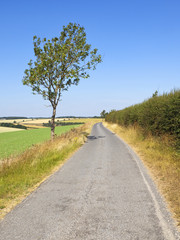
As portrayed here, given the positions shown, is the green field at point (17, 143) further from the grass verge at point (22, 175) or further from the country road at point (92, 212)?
the country road at point (92, 212)

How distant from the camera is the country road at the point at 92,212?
354 cm

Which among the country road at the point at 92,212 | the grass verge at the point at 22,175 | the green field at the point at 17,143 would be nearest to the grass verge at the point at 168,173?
the country road at the point at 92,212

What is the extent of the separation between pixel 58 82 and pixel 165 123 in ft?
38.7

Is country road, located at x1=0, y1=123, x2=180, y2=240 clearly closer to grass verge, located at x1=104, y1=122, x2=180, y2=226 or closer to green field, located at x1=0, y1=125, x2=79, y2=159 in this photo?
grass verge, located at x1=104, y1=122, x2=180, y2=226

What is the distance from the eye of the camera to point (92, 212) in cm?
440

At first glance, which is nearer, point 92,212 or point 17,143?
point 92,212

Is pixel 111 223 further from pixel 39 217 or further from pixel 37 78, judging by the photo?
pixel 37 78

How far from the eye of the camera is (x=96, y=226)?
12.4 ft

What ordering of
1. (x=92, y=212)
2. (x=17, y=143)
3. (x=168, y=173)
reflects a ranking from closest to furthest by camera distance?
(x=92, y=212)
(x=168, y=173)
(x=17, y=143)

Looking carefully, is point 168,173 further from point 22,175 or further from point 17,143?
point 17,143

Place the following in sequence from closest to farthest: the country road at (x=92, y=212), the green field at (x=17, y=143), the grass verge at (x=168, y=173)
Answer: the country road at (x=92, y=212) → the grass verge at (x=168, y=173) → the green field at (x=17, y=143)

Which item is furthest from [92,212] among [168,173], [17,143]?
[17,143]

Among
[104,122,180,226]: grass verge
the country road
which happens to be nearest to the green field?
the country road

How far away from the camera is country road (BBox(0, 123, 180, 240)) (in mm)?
3541
